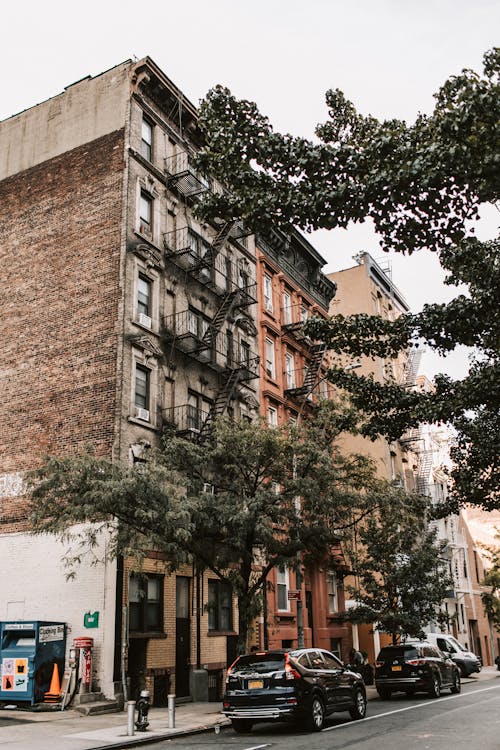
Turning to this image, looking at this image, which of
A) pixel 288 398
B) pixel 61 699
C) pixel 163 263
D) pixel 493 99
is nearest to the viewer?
pixel 493 99

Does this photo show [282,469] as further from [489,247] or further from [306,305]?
[306,305]

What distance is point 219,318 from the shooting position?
27516 mm

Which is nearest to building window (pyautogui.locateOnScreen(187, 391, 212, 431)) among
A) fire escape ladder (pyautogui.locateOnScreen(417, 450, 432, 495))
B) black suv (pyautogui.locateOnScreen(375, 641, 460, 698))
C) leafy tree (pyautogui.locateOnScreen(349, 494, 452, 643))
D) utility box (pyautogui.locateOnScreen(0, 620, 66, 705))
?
leafy tree (pyautogui.locateOnScreen(349, 494, 452, 643))

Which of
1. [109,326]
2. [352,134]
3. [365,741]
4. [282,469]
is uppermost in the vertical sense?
[109,326]

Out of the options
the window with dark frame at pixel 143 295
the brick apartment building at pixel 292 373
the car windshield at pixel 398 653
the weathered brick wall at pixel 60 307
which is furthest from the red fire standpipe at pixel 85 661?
the brick apartment building at pixel 292 373

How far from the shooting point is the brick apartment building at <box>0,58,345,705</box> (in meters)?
20.9

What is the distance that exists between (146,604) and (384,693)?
7.85 m

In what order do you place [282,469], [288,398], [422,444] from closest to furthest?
1. [282,469]
2. [288,398]
3. [422,444]

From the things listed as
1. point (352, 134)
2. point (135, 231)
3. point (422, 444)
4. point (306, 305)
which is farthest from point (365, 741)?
point (422, 444)

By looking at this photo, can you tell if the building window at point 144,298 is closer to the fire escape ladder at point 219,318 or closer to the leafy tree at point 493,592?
the fire escape ladder at point 219,318

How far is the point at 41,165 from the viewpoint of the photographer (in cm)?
2727

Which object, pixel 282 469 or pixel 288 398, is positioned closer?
pixel 282 469

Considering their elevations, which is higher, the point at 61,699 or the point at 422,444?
the point at 422,444

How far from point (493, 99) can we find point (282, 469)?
12962 millimetres
